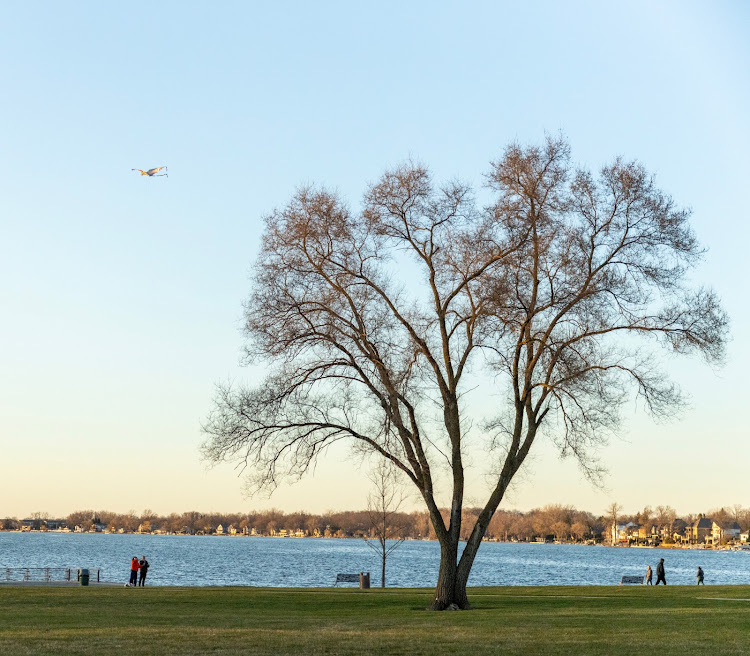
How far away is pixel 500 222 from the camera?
3036 centimetres

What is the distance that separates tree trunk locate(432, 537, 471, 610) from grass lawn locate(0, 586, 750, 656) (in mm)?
700

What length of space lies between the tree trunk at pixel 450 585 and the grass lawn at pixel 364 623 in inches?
27.6

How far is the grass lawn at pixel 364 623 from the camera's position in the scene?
731 inches

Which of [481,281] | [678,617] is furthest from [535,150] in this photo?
[678,617]

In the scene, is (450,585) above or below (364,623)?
above

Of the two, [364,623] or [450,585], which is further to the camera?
[450,585]

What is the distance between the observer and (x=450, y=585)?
2977 cm

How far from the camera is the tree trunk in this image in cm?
2955

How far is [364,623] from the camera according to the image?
24.3 meters

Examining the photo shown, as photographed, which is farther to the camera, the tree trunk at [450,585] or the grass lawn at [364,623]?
the tree trunk at [450,585]

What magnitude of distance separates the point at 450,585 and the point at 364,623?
6.12 meters

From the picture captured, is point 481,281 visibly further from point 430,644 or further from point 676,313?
point 430,644

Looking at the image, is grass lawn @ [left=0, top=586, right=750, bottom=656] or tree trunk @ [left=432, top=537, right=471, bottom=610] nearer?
grass lawn @ [left=0, top=586, right=750, bottom=656]

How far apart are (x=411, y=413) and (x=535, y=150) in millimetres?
9648
